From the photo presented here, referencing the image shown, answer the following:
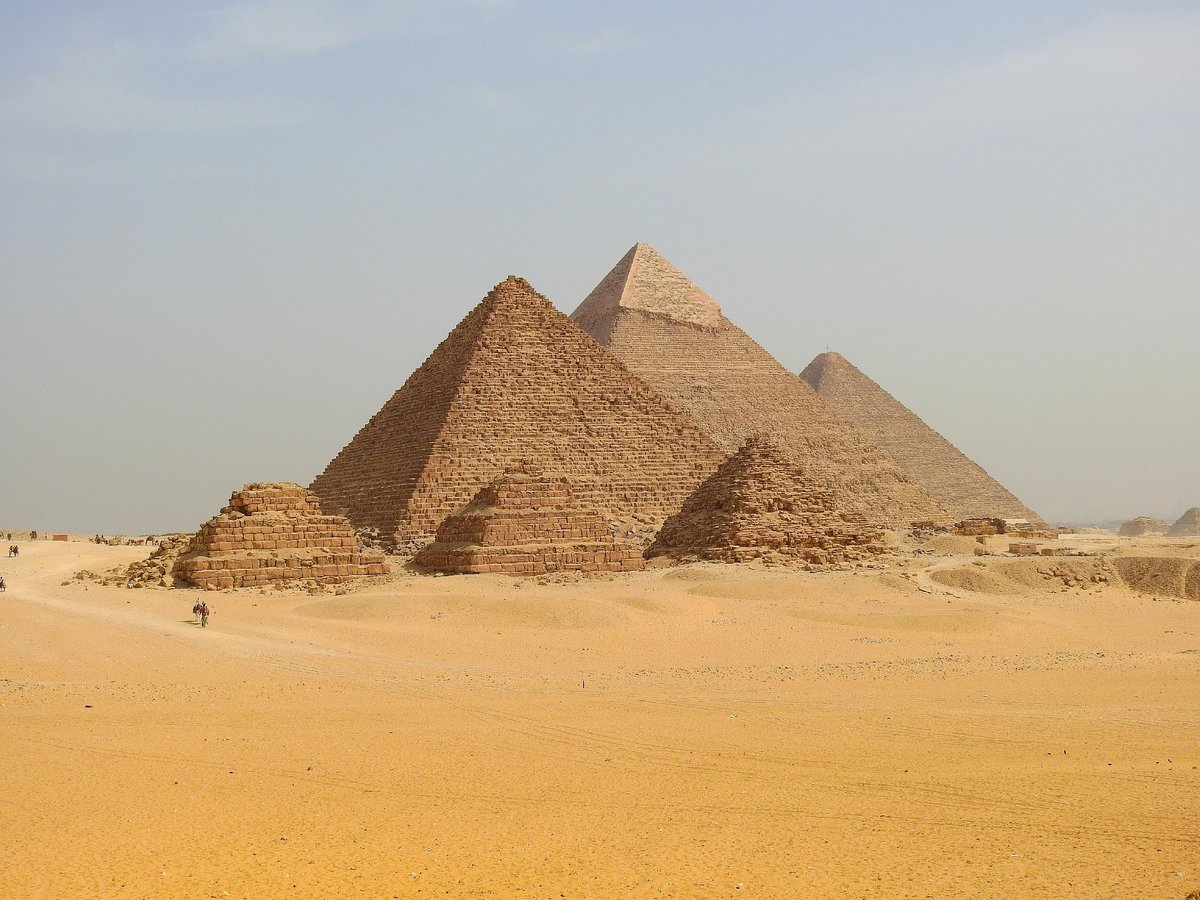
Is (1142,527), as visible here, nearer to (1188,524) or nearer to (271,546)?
(1188,524)

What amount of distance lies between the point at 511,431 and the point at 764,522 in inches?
457

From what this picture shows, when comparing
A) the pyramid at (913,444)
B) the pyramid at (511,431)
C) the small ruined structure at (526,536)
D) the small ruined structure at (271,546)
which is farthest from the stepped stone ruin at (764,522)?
the pyramid at (913,444)

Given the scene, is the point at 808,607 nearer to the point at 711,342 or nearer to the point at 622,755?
the point at 622,755

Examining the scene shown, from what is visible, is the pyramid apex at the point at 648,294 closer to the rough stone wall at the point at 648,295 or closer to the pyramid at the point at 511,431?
the rough stone wall at the point at 648,295

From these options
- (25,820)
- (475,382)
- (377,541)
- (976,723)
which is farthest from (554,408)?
(25,820)

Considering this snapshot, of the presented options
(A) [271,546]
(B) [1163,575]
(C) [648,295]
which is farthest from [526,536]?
(C) [648,295]

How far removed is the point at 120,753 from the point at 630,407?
3175 cm

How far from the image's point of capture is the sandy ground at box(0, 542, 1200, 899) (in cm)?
611

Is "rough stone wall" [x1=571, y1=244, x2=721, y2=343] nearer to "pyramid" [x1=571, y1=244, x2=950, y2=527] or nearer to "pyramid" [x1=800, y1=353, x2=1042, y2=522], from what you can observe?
"pyramid" [x1=571, y1=244, x2=950, y2=527]

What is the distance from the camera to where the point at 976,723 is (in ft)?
32.6

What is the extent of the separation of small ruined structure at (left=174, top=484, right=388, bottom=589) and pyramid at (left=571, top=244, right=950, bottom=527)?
2981 centimetres

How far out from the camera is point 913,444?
6738 centimetres

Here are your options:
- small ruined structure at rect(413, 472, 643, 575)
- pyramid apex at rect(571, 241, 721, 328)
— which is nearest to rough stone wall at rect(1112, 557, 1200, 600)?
small ruined structure at rect(413, 472, 643, 575)

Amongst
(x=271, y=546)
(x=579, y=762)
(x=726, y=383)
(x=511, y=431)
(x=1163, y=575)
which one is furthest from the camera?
(x=726, y=383)
